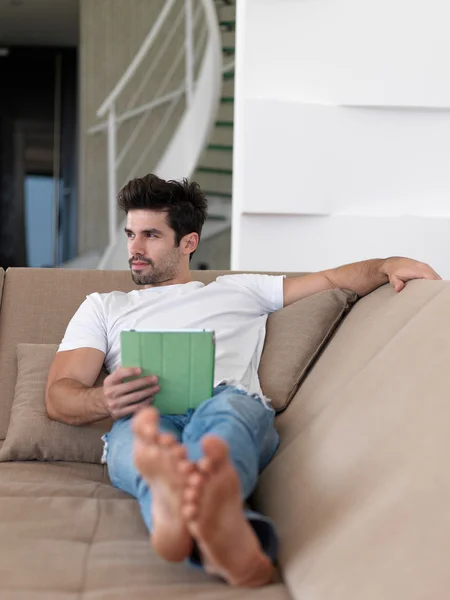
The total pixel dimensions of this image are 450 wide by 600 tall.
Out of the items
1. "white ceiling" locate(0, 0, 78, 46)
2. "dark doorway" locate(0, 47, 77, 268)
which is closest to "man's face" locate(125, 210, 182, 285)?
"white ceiling" locate(0, 0, 78, 46)

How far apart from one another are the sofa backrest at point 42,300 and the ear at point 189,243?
0.09 m

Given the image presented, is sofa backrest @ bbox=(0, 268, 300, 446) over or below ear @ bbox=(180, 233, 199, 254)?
below

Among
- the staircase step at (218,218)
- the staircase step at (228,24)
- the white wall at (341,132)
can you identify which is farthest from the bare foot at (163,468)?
the staircase step at (218,218)

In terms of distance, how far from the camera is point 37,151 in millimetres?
9188

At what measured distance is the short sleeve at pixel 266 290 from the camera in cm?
225

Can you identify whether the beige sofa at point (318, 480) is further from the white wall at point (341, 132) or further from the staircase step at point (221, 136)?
the staircase step at point (221, 136)

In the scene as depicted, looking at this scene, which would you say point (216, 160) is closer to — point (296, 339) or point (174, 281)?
point (174, 281)

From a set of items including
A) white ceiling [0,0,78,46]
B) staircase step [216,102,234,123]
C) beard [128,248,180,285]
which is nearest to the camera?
beard [128,248,180,285]

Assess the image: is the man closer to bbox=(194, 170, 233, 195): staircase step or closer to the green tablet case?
the green tablet case

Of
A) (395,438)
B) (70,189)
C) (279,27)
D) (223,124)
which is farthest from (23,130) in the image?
(395,438)

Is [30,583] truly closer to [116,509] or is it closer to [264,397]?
[116,509]

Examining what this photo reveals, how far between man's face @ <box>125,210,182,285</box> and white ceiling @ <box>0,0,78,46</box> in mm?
6096

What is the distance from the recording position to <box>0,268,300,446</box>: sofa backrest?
89.9 inches

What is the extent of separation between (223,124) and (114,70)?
6.79 feet
